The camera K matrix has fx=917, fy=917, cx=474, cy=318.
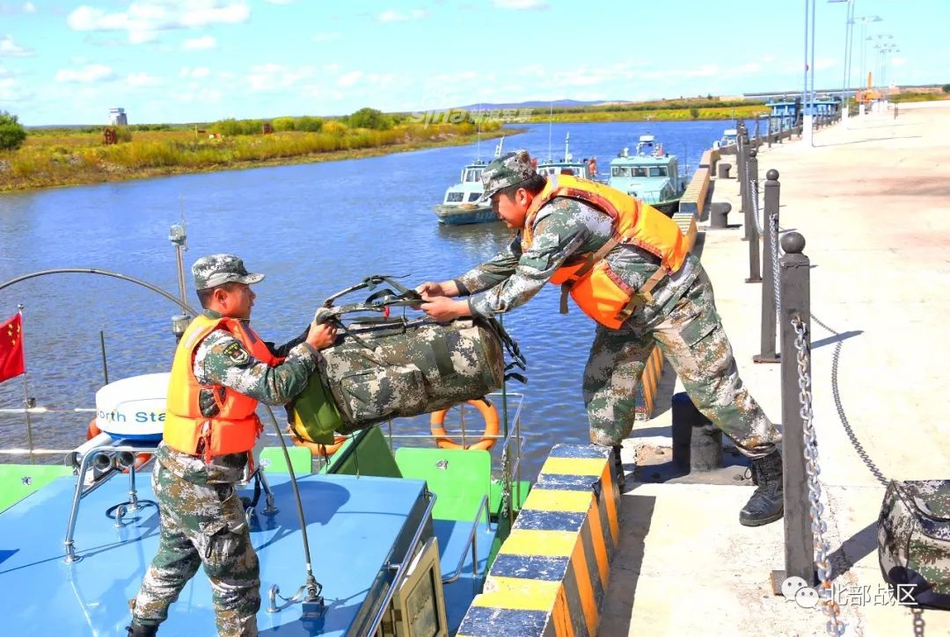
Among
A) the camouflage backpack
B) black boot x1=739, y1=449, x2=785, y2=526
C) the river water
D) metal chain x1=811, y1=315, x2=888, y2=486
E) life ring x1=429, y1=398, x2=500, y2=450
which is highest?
the camouflage backpack

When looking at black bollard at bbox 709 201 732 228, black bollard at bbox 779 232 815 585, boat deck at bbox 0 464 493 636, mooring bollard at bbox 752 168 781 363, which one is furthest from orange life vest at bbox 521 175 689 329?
black bollard at bbox 709 201 732 228

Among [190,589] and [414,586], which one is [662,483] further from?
[190,589]

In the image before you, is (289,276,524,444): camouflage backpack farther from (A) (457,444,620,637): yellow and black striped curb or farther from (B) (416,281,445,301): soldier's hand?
(A) (457,444,620,637): yellow and black striped curb

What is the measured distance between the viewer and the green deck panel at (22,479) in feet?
24.5

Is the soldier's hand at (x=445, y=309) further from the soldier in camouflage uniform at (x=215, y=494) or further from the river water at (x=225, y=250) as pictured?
the river water at (x=225, y=250)

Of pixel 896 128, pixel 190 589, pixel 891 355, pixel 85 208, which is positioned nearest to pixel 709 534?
pixel 190 589

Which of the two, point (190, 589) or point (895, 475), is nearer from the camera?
point (190, 589)

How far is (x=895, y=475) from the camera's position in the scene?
231 inches

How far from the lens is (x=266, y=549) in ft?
15.2

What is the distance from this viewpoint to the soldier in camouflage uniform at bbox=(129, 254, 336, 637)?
3670mm

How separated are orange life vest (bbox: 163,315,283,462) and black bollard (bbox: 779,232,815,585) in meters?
2.20

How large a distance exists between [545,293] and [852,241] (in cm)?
747

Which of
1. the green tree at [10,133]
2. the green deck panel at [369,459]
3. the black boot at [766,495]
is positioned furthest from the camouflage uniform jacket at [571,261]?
the green tree at [10,133]

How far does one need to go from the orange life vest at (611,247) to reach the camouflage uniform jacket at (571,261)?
0.03 meters
